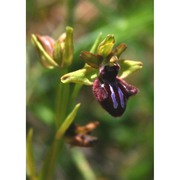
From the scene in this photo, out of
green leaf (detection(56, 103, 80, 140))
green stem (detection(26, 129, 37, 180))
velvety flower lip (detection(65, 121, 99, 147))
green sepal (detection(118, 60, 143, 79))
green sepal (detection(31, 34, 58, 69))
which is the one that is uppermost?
green sepal (detection(31, 34, 58, 69))

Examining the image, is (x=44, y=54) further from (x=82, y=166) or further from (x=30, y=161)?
(x=82, y=166)

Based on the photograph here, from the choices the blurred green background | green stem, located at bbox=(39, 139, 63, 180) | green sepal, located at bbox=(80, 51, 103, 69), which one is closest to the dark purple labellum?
green sepal, located at bbox=(80, 51, 103, 69)

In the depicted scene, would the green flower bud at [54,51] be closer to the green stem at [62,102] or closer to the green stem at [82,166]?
the green stem at [62,102]

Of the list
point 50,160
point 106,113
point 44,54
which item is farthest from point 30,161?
point 106,113

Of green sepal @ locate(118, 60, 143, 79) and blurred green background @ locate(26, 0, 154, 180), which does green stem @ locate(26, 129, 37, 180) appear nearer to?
green sepal @ locate(118, 60, 143, 79)

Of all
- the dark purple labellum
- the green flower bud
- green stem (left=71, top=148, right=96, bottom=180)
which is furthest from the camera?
green stem (left=71, top=148, right=96, bottom=180)
